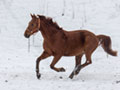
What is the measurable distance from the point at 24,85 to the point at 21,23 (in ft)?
26.2

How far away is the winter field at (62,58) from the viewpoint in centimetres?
753

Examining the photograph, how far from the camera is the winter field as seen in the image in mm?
7530

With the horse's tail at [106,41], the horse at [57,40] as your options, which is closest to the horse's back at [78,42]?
the horse at [57,40]

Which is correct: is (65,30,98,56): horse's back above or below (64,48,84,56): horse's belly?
above

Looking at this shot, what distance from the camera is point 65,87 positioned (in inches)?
279

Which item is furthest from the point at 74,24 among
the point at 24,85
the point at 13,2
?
the point at 24,85

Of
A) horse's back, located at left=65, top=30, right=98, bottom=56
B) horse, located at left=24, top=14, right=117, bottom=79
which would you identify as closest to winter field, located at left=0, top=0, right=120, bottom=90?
horse, located at left=24, top=14, right=117, bottom=79

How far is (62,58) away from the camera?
1109 centimetres

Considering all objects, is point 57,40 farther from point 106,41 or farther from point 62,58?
point 62,58

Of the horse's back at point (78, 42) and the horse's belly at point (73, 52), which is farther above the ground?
the horse's back at point (78, 42)

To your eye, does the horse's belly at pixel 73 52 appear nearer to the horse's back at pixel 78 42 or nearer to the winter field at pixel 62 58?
the horse's back at pixel 78 42

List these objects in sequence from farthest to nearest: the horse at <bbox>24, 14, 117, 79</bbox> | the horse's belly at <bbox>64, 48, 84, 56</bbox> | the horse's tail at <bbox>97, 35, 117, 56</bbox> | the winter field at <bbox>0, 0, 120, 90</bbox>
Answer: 1. the horse's tail at <bbox>97, 35, 117, 56</bbox>
2. the horse's belly at <bbox>64, 48, 84, 56</bbox>
3. the horse at <bbox>24, 14, 117, 79</bbox>
4. the winter field at <bbox>0, 0, 120, 90</bbox>

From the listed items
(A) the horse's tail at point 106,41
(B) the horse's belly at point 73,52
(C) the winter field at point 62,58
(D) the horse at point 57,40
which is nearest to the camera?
(C) the winter field at point 62,58

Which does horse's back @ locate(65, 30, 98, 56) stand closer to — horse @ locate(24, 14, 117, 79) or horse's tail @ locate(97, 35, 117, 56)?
horse @ locate(24, 14, 117, 79)
